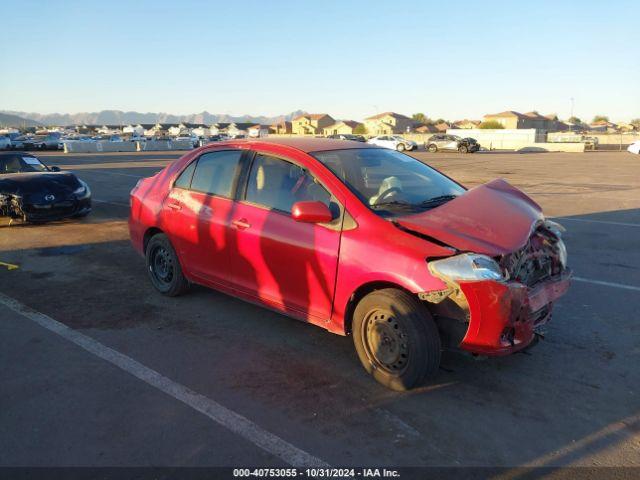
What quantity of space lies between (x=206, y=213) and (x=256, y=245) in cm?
76

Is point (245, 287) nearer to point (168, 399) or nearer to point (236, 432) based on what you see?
point (168, 399)

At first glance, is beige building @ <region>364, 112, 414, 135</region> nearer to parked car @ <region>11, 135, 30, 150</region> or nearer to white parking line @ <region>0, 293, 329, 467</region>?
parked car @ <region>11, 135, 30, 150</region>

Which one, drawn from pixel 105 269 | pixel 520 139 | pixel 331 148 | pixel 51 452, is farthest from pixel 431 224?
pixel 520 139

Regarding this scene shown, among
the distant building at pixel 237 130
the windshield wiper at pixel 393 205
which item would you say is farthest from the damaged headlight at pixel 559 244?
the distant building at pixel 237 130

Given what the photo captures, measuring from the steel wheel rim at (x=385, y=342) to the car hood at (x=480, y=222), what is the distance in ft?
2.09

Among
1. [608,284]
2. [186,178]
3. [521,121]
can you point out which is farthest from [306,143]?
[521,121]

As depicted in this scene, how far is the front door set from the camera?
12.3 feet

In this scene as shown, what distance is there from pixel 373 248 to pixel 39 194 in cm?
792

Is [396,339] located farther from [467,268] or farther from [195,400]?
[195,400]

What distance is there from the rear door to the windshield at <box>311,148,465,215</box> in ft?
3.19

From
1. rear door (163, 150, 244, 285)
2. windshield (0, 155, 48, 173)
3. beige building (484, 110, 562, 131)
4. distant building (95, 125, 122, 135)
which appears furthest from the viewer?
distant building (95, 125, 122, 135)

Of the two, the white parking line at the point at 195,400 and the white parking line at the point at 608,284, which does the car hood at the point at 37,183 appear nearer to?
the white parking line at the point at 195,400

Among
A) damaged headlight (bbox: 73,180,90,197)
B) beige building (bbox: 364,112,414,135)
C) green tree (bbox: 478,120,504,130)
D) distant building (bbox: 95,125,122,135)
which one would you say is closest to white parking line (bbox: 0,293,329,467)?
damaged headlight (bbox: 73,180,90,197)

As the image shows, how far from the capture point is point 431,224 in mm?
3480
